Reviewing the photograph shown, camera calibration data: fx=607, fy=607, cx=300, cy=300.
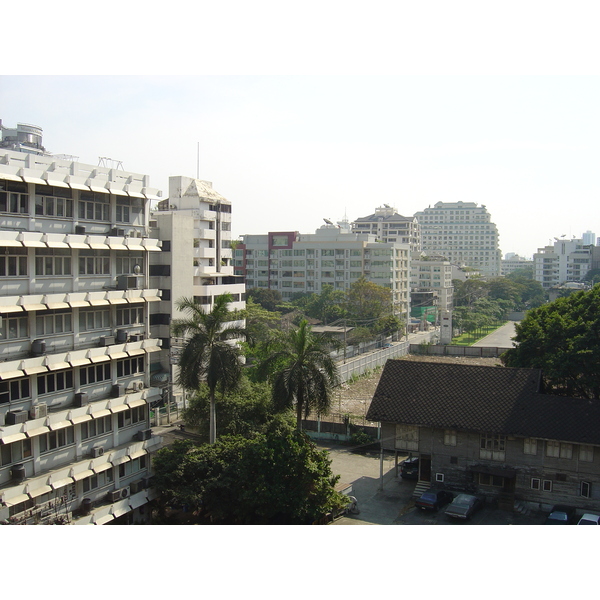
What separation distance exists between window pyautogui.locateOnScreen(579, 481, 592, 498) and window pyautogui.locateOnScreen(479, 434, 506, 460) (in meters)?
1.74

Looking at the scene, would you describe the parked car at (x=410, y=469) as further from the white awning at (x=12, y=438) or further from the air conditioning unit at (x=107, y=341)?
the white awning at (x=12, y=438)

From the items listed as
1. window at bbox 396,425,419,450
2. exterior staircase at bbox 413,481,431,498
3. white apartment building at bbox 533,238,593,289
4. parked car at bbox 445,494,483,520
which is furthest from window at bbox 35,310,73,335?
white apartment building at bbox 533,238,593,289

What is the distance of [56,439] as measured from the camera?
1113 centimetres

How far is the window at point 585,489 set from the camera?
43.9 feet

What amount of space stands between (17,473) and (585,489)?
11.6 meters

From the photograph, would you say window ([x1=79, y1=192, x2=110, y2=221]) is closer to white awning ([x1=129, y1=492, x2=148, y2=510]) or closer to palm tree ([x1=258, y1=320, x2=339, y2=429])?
palm tree ([x1=258, y1=320, x2=339, y2=429])

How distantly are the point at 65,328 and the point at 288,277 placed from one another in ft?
131

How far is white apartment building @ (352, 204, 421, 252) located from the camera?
68.4 m

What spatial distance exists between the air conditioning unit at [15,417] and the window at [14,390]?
9.7 inches

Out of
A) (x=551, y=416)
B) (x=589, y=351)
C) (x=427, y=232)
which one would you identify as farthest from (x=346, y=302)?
(x=427, y=232)

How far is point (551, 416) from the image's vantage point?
13.9 meters

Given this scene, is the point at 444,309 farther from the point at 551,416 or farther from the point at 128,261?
the point at 128,261

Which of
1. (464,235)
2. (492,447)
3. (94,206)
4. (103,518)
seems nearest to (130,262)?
(94,206)

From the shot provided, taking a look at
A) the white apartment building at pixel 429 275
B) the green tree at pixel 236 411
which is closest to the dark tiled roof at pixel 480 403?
the green tree at pixel 236 411
